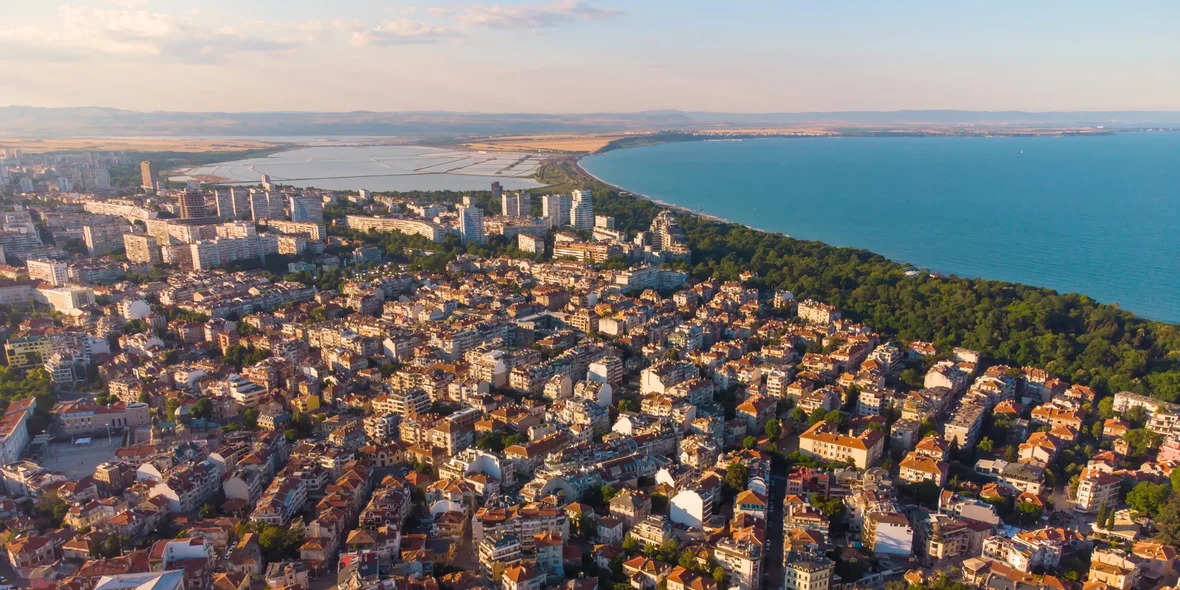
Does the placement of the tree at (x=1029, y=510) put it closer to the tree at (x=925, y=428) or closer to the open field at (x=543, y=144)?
the tree at (x=925, y=428)

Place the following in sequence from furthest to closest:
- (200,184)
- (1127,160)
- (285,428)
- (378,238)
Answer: (1127,160) → (200,184) → (378,238) → (285,428)

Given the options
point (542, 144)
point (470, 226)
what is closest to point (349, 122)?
point (542, 144)

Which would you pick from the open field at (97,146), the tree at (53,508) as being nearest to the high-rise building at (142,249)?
the tree at (53,508)

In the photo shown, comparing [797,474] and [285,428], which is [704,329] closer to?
[797,474]

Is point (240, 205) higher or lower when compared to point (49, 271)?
higher

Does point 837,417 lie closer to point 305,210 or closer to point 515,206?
point 515,206

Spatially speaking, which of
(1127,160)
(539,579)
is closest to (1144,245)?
(539,579)
